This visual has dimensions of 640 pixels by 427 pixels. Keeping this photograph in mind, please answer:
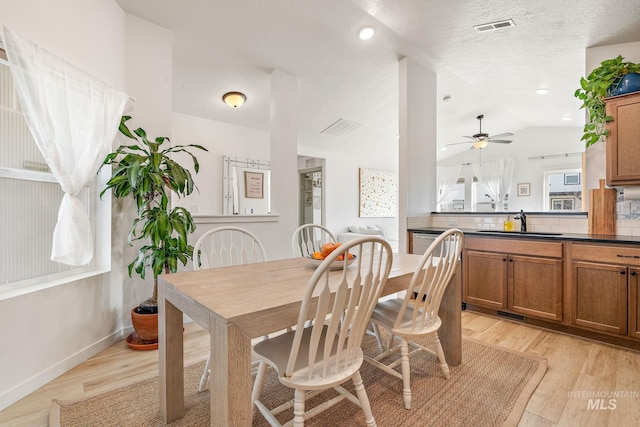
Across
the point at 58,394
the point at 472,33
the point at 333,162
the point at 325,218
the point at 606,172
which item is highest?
the point at 472,33

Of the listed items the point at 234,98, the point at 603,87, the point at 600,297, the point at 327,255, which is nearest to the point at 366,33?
the point at 234,98

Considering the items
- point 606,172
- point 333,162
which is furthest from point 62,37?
point 333,162

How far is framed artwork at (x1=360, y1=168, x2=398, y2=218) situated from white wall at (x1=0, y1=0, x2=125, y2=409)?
17.4 ft

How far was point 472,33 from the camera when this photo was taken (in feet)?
9.63

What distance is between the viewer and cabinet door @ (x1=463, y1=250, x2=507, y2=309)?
2844 mm

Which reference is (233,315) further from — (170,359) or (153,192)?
(153,192)

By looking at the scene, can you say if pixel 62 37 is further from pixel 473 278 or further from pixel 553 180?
pixel 553 180

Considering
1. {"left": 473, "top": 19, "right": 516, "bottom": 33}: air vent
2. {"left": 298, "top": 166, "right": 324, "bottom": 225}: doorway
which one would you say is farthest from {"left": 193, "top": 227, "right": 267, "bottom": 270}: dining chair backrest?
{"left": 298, "top": 166, "right": 324, "bottom": 225}: doorway

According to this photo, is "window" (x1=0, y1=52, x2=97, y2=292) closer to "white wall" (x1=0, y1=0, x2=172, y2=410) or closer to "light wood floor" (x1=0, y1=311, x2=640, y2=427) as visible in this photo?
"white wall" (x1=0, y1=0, x2=172, y2=410)

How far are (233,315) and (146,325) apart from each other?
1719 millimetres

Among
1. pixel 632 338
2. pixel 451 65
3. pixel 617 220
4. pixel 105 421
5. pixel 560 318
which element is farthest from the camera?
pixel 451 65

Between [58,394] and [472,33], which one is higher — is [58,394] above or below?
below

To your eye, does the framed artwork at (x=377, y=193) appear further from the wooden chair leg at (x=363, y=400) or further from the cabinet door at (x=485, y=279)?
the wooden chair leg at (x=363, y=400)

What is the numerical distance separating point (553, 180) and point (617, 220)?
201 inches
